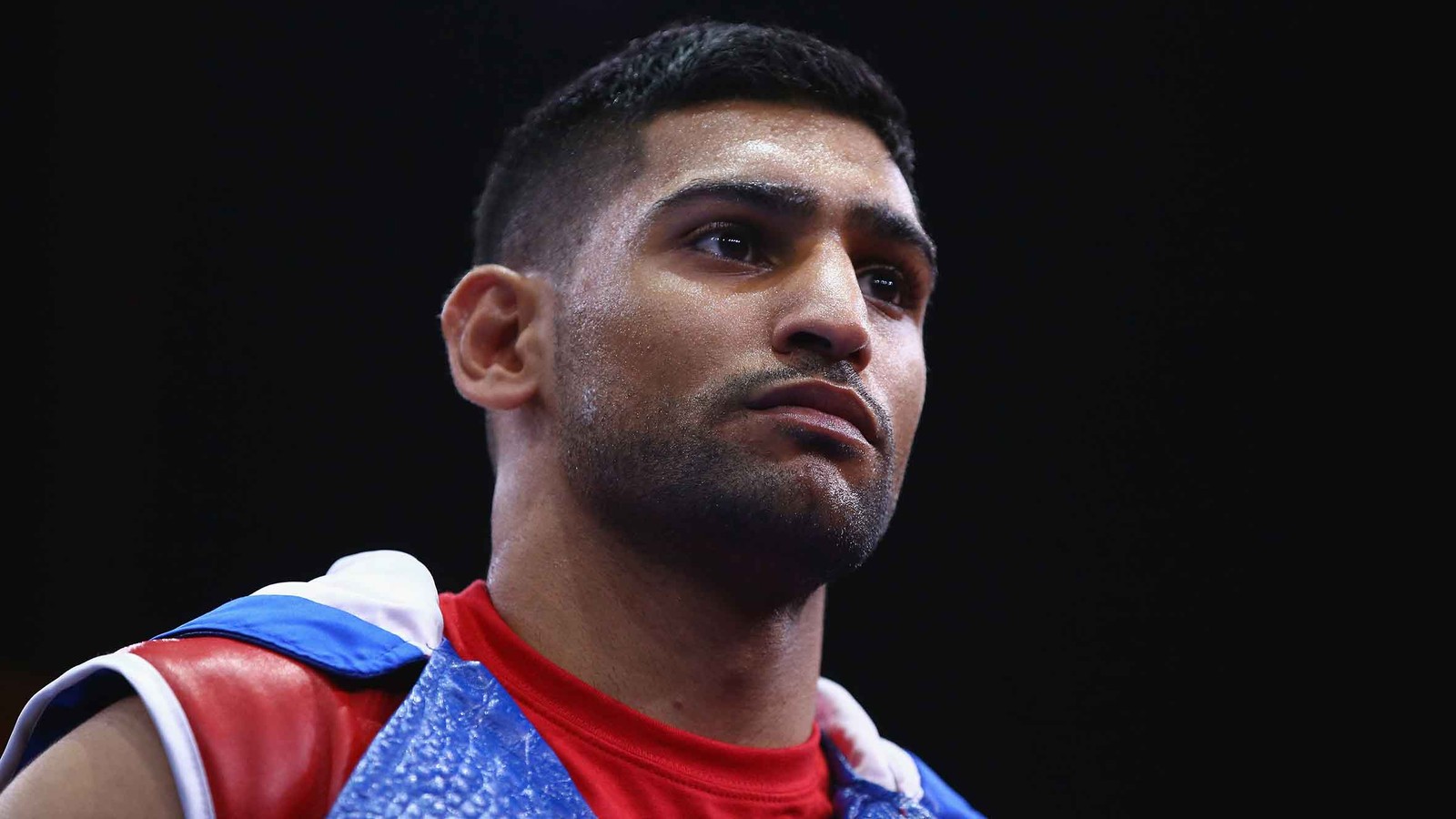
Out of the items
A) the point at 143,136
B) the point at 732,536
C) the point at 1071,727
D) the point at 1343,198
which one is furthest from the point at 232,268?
the point at 1343,198

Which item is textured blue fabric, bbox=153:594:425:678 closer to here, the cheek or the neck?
the neck

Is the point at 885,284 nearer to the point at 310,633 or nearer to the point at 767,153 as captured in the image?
the point at 767,153

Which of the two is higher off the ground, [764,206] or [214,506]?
[764,206]

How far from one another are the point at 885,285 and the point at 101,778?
97 centimetres

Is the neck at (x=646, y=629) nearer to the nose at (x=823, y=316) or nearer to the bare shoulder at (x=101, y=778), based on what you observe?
the nose at (x=823, y=316)

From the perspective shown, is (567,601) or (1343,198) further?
(1343,198)

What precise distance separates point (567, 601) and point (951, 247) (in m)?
1.56

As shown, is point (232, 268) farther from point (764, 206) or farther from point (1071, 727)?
point (1071, 727)

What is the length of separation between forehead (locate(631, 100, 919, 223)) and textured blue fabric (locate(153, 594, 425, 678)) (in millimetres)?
563

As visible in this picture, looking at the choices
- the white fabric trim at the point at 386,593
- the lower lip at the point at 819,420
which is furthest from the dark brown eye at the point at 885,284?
the white fabric trim at the point at 386,593

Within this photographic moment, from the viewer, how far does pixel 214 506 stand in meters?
2.15

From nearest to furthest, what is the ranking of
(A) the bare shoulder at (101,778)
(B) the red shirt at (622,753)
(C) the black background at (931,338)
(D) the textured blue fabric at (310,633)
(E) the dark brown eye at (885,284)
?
(A) the bare shoulder at (101,778)
(D) the textured blue fabric at (310,633)
(B) the red shirt at (622,753)
(E) the dark brown eye at (885,284)
(C) the black background at (931,338)

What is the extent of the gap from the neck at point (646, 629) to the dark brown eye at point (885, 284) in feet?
1.27

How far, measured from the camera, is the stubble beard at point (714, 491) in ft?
3.90
